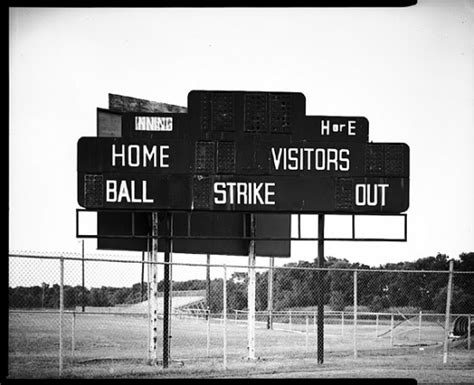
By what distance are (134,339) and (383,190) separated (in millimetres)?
11664

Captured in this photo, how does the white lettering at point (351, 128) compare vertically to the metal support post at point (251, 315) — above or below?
above

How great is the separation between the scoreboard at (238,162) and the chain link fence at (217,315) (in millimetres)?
1096

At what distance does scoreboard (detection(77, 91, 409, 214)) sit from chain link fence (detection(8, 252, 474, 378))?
110cm

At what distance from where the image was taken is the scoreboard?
15.0 metres

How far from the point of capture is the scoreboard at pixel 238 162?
15023 millimetres

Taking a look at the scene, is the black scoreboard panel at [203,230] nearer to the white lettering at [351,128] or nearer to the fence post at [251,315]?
the fence post at [251,315]

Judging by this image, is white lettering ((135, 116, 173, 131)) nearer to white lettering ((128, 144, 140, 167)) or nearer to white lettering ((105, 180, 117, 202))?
white lettering ((128, 144, 140, 167))

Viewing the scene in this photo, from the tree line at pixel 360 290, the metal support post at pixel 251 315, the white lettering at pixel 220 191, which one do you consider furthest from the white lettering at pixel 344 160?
the tree line at pixel 360 290

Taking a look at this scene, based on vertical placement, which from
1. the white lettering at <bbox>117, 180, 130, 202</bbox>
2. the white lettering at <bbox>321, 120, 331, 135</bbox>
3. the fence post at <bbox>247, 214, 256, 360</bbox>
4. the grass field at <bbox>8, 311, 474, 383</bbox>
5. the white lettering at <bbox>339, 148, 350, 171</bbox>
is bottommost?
the grass field at <bbox>8, 311, 474, 383</bbox>

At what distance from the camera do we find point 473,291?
32906 millimetres

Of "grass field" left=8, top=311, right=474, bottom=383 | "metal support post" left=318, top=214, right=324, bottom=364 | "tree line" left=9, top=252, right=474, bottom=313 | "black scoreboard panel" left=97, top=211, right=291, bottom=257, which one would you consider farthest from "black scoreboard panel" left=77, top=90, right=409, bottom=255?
"tree line" left=9, top=252, right=474, bottom=313

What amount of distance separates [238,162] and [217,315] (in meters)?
16.5

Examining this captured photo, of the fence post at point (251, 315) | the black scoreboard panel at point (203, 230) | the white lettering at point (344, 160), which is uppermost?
the white lettering at point (344, 160)

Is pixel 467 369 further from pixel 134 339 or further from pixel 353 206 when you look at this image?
pixel 134 339
